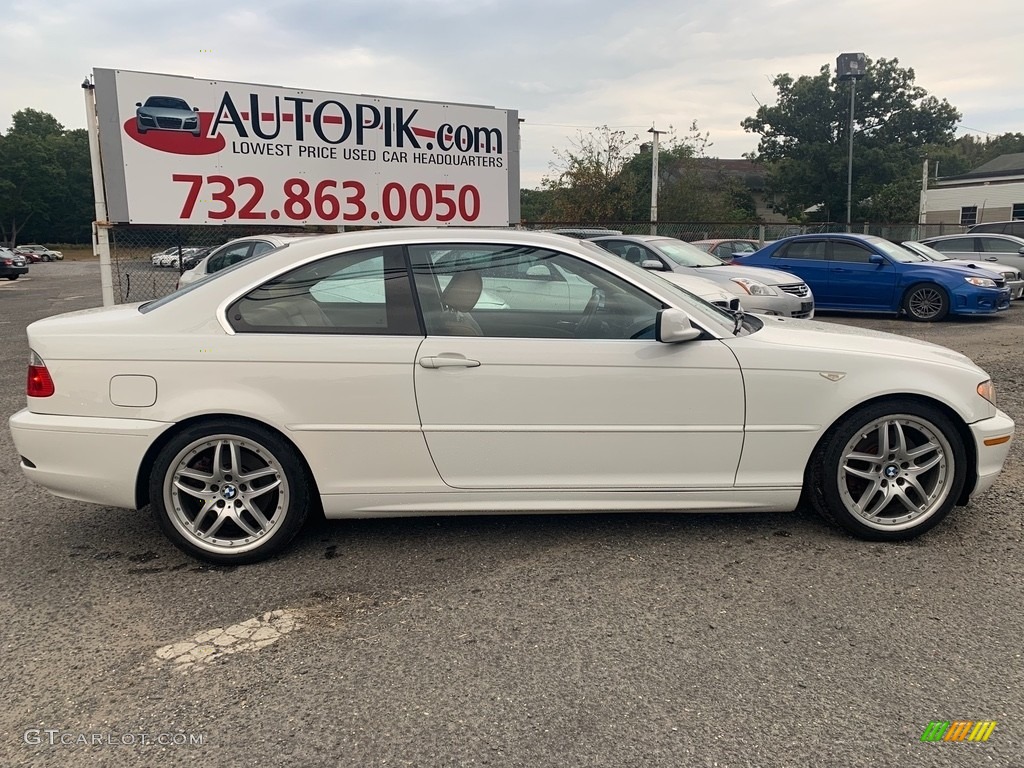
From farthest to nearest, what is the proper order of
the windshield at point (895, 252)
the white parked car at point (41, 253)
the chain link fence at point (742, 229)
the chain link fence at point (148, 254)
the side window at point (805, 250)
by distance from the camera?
the white parked car at point (41, 253) < the chain link fence at point (742, 229) < the side window at point (805, 250) < the windshield at point (895, 252) < the chain link fence at point (148, 254)

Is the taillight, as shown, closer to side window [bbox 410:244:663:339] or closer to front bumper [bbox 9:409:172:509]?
front bumper [bbox 9:409:172:509]

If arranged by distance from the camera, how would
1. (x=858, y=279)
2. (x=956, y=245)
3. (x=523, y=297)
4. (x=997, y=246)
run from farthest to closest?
(x=956, y=245) < (x=997, y=246) < (x=858, y=279) < (x=523, y=297)

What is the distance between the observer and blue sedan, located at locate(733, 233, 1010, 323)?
12051 millimetres

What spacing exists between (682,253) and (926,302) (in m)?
4.32

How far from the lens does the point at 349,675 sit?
2611 millimetres

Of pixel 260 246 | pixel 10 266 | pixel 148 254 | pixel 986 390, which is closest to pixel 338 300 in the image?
pixel 986 390

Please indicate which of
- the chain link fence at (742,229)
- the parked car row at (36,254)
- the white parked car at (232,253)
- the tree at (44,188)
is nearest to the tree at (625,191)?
the chain link fence at (742,229)

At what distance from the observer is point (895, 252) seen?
1289cm

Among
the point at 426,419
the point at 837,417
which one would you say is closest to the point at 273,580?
the point at 426,419

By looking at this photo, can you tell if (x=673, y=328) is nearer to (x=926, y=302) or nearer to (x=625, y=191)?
(x=926, y=302)

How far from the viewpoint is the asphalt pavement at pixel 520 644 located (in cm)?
226

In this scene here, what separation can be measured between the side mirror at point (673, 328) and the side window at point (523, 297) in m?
0.14

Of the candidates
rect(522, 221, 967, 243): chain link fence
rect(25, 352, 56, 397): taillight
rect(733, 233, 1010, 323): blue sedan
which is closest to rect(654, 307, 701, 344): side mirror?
rect(25, 352, 56, 397): taillight

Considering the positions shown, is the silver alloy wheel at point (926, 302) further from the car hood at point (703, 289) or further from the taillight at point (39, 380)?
the taillight at point (39, 380)
